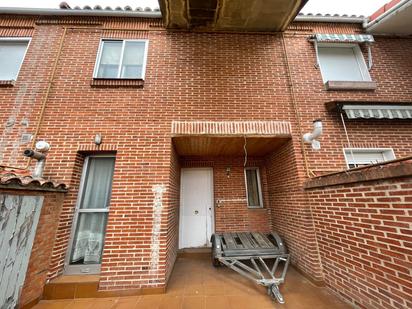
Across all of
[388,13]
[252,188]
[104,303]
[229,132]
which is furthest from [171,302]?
[388,13]

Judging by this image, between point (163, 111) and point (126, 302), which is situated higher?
point (163, 111)

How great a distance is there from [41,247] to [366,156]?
6.60 meters

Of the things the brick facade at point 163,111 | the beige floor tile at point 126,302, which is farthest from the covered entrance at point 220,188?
the beige floor tile at point 126,302

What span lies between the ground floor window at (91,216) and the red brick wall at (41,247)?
0.33 metres

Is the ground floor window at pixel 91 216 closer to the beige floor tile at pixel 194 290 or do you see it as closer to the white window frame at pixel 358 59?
the beige floor tile at pixel 194 290

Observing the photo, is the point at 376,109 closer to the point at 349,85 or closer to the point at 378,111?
the point at 378,111

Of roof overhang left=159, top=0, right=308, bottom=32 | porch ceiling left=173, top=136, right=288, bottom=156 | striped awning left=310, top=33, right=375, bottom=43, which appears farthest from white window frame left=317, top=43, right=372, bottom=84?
porch ceiling left=173, top=136, right=288, bottom=156

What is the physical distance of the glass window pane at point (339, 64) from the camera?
445 centimetres

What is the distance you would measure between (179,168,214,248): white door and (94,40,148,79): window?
306 cm

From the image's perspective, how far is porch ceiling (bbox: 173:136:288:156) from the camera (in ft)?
12.7

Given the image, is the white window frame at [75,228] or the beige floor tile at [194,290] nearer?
the beige floor tile at [194,290]

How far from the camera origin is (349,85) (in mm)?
4062

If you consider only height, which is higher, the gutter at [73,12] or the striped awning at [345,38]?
the gutter at [73,12]

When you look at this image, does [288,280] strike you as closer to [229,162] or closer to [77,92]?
[229,162]
